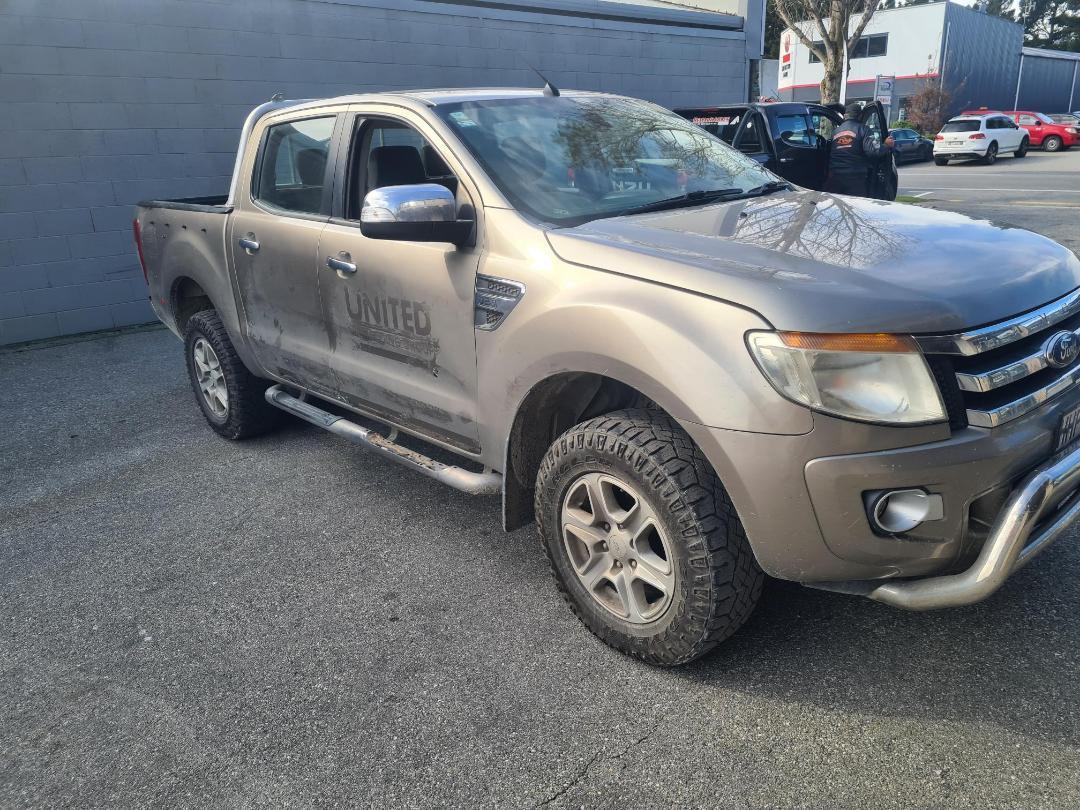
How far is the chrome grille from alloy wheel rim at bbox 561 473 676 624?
0.90 meters

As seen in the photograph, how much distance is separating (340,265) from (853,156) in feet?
28.7

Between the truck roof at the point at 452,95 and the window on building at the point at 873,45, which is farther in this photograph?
the window on building at the point at 873,45

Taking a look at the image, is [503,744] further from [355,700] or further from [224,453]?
[224,453]

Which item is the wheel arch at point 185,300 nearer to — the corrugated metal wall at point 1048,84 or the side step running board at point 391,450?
the side step running board at point 391,450

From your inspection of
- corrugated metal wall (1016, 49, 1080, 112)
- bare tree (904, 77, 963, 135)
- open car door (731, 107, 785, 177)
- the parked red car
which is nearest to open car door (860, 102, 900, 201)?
open car door (731, 107, 785, 177)

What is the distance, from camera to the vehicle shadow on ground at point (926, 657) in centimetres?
249

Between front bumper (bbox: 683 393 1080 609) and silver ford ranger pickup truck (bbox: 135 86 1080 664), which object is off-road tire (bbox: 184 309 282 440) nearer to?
silver ford ranger pickup truck (bbox: 135 86 1080 664)

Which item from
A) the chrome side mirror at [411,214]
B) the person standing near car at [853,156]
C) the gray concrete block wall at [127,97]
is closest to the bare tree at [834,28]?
the person standing near car at [853,156]

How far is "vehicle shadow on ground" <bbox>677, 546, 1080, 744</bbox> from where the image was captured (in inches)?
97.9

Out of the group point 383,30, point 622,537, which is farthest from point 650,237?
point 383,30

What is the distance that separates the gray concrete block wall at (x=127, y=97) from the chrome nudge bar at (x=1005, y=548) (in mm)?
8003

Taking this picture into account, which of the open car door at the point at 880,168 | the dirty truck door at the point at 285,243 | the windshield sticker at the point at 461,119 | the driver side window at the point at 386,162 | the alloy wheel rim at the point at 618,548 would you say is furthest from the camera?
the open car door at the point at 880,168

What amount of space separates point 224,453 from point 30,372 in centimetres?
328

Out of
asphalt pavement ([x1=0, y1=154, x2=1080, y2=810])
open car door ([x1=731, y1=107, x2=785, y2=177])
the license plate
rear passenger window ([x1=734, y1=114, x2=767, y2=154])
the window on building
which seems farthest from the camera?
the window on building
